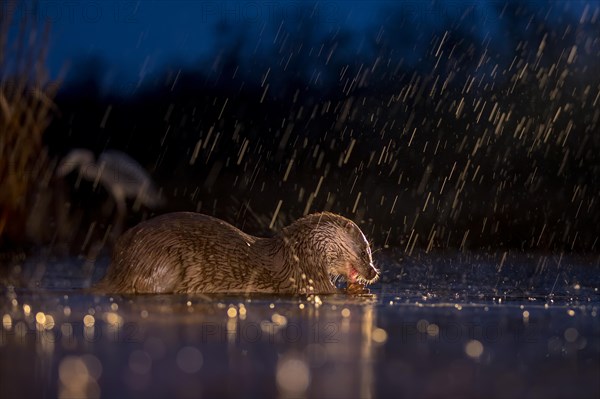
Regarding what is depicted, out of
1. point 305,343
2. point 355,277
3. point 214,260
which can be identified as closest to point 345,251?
point 355,277

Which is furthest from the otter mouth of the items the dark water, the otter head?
the dark water

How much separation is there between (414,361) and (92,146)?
67.2 feet

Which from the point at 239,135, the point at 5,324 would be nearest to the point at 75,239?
the point at 239,135

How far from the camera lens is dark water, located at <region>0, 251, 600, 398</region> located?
4008mm

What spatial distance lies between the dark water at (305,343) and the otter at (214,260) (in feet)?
1.41

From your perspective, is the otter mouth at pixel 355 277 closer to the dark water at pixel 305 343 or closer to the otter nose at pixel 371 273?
the otter nose at pixel 371 273

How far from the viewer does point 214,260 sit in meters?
8.99

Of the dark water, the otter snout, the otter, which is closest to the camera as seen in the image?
the dark water

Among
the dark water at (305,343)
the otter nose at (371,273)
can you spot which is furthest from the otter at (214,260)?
the dark water at (305,343)

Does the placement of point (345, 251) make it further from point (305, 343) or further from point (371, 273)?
point (305, 343)

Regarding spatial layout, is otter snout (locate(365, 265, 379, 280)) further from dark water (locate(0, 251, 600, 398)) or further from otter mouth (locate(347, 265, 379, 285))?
dark water (locate(0, 251, 600, 398))

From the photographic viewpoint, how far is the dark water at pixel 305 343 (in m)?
4.01

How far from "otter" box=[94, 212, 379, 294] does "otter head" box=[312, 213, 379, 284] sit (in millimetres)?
12

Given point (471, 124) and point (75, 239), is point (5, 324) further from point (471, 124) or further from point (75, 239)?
point (471, 124)
